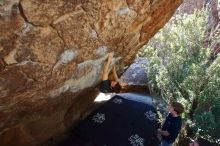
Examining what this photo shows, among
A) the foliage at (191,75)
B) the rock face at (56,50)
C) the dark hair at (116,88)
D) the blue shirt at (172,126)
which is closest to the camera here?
the rock face at (56,50)

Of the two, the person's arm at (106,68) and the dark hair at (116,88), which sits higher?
the person's arm at (106,68)

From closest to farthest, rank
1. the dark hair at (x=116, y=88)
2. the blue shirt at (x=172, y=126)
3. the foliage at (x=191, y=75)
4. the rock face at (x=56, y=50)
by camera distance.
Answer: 1. the rock face at (x=56, y=50)
2. the blue shirt at (x=172, y=126)
3. the dark hair at (x=116, y=88)
4. the foliage at (x=191, y=75)

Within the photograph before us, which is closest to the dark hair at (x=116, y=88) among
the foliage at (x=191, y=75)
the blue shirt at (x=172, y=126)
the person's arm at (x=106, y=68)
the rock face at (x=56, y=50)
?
the rock face at (x=56, y=50)

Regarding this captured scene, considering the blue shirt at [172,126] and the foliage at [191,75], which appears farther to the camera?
the foliage at [191,75]

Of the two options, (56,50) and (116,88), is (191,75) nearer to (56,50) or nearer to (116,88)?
(116,88)

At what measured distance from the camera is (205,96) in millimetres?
5258

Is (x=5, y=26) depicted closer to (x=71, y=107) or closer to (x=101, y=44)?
(x=101, y=44)

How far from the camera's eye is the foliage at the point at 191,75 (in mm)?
5164

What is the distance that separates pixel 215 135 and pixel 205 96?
0.56m

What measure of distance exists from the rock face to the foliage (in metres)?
0.95

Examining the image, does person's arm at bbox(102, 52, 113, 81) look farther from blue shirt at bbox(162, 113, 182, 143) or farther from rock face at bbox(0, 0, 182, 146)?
blue shirt at bbox(162, 113, 182, 143)

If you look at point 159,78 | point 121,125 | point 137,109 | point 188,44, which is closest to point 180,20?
point 188,44

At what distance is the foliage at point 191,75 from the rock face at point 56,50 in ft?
3.11

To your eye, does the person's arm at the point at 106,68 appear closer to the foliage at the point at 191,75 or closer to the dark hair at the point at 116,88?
the dark hair at the point at 116,88
